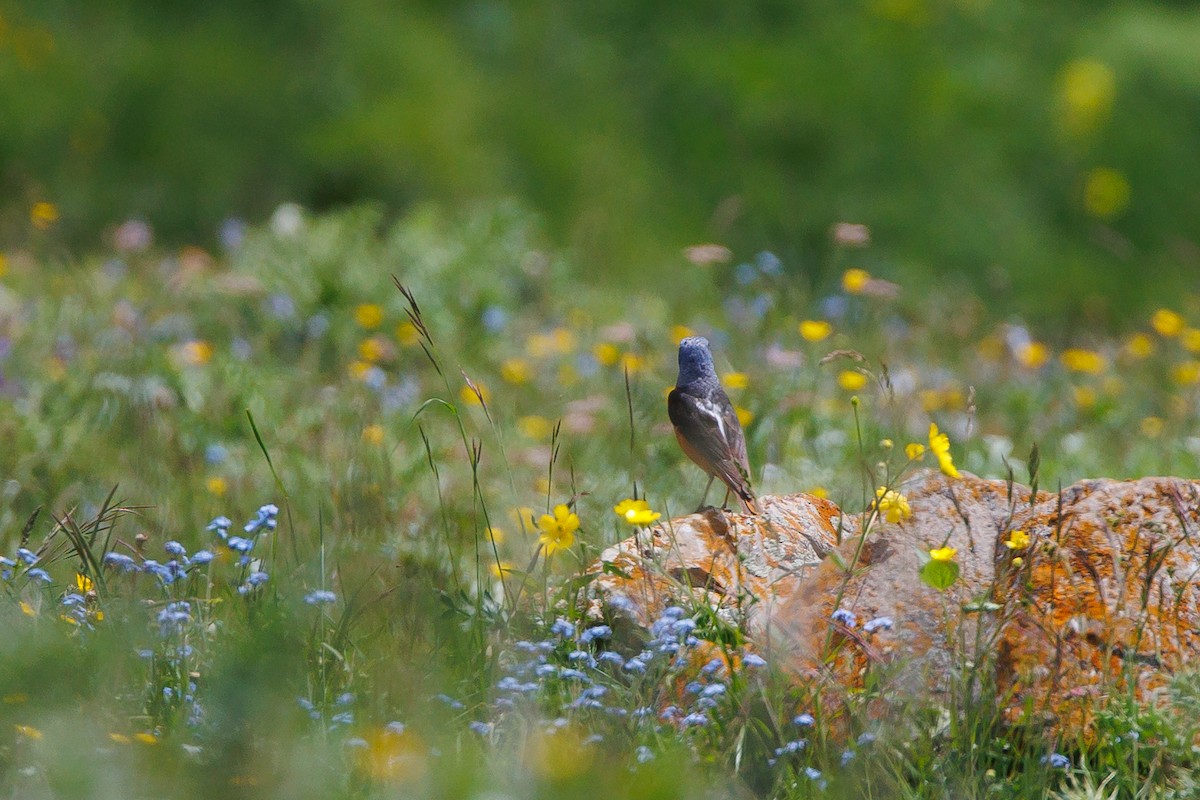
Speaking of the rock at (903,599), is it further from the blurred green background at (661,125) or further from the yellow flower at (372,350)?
the blurred green background at (661,125)

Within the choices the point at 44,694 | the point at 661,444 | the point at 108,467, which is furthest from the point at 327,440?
the point at 44,694

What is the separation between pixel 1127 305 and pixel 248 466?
5426 millimetres

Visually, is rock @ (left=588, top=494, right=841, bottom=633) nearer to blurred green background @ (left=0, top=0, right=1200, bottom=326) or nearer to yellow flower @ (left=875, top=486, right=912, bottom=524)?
yellow flower @ (left=875, top=486, right=912, bottom=524)

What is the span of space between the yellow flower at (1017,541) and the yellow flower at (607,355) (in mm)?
2595

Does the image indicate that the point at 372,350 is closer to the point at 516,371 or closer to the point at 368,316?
the point at 368,316

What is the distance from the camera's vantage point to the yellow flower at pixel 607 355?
4.93 metres

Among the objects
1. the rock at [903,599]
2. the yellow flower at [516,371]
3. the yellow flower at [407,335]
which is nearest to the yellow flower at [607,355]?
the yellow flower at [516,371]

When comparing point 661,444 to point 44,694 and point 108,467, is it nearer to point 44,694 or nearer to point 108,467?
point 108,467

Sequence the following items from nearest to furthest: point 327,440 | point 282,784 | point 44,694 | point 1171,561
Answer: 1. point 282,784
2. point 44,694
3. point 1171,561
4. point 327,440

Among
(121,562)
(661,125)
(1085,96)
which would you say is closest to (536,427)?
(121,562)

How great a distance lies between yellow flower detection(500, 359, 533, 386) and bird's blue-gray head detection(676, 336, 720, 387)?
1.92 m

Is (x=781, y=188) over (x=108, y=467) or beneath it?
over

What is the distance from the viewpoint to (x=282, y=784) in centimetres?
167

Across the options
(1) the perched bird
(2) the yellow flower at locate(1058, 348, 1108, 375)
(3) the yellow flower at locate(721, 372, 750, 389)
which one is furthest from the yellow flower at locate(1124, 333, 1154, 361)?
(1) the perched bird
